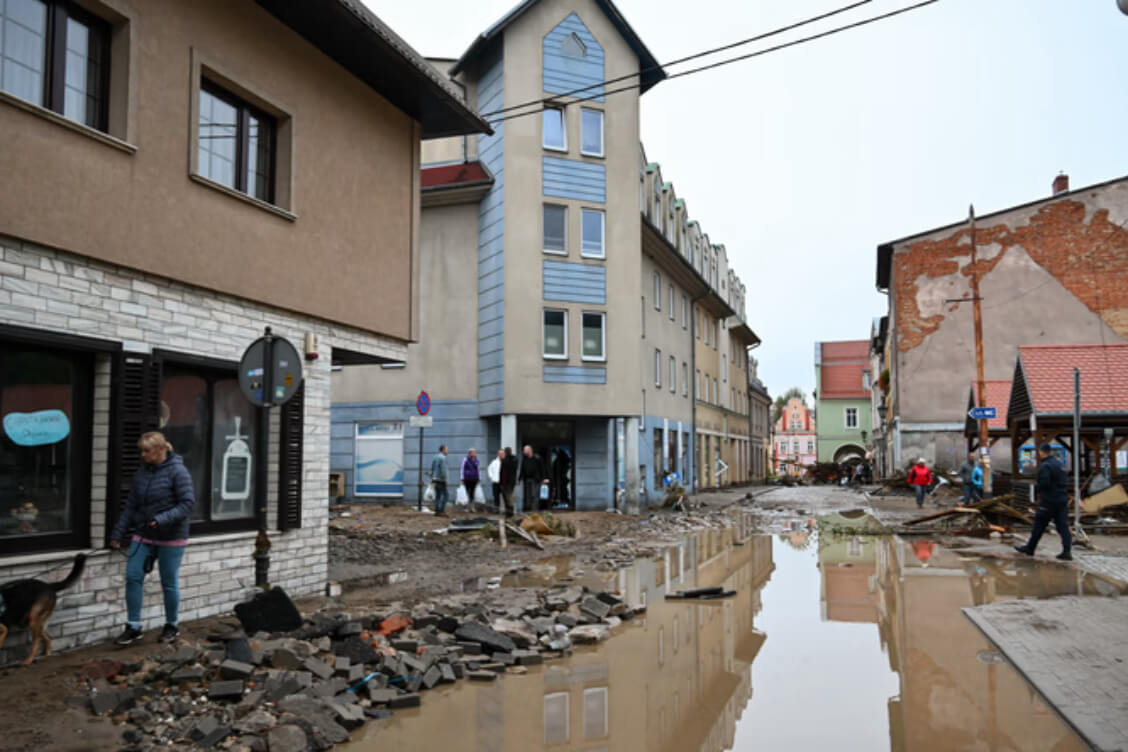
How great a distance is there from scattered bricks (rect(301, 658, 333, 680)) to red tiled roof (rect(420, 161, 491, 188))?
2243 cm

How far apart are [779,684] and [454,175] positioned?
2375cm

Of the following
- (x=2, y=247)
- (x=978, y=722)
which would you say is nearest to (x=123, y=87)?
(x=2, y=247)

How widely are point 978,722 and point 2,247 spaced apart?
7881mm

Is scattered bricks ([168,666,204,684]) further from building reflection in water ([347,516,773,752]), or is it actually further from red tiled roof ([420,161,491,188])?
red tiled roof ([420,161,491,188])

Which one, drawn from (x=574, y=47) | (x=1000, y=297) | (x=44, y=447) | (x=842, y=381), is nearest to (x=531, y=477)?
(x=574, y=47)

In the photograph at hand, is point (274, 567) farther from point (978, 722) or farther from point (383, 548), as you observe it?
point (978, 722)

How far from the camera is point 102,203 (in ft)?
27.2

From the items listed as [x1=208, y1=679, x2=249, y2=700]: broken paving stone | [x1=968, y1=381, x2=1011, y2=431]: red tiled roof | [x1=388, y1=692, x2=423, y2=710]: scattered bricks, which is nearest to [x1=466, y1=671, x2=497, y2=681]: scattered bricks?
[x1=388, y1=692, x2=423, y2=710]: scattered bricks

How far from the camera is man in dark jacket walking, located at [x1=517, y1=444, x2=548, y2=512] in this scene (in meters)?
23.8

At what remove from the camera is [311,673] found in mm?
6605

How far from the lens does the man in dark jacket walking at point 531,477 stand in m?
23.8

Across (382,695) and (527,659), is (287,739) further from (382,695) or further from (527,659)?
(527,659)

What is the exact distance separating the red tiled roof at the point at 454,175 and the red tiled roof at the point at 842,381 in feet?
212

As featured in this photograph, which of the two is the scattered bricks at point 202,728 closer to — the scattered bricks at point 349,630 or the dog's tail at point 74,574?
the scattered bricks at point 349,630
